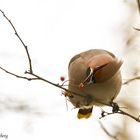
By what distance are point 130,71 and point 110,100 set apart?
93 cm

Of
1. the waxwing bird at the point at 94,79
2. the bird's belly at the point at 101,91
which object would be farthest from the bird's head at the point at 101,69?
the bird's belly at the point at 101,91

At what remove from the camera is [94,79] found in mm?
3348

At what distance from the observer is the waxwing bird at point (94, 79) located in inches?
130

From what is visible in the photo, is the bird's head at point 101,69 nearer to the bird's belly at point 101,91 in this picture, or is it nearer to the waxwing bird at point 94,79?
the waxwing bird at point 94,79

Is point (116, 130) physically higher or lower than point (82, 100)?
lower

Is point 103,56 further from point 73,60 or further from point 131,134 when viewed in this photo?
point 131,134

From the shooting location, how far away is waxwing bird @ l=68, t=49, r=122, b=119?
3309mm

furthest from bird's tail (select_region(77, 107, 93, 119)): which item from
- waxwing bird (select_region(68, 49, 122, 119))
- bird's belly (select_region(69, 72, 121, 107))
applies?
bird's belly (select_region(69, 72, 121, 107))

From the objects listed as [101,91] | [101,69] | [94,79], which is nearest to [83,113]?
[101,91]

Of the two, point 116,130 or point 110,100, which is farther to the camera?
point 116,130

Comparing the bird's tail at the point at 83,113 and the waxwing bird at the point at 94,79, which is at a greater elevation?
the waxwing bird at the point at 94,79

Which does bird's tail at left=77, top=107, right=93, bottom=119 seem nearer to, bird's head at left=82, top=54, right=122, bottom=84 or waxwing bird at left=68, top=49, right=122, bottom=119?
waxwing bird at left=68, top=49, right=122, bottom=119

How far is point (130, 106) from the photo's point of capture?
4406mm

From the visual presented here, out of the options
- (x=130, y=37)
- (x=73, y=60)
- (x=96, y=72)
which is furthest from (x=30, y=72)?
(x=130, y=37)
